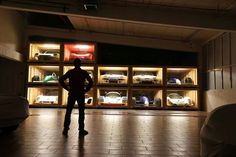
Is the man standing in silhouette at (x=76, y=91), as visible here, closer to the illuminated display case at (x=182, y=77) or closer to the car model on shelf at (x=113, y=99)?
the car model on shelf at (x=113, y=99)

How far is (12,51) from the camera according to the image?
1342cm

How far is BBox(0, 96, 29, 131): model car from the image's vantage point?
5.39 meters

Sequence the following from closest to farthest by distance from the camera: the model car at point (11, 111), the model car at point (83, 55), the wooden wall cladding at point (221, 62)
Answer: the model car at point (11, 111) < the wooden wall cladding at point (221, 62) < the model car at point (83, 55)

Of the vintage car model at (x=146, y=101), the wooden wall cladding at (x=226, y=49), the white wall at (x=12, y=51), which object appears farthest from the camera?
the vintage car model at (x=146, y=101)

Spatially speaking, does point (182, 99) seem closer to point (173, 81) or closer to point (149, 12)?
point (173, 81)

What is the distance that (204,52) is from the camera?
15445 millimetres

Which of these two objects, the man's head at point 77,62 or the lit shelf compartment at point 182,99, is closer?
the man's head at point 77,62

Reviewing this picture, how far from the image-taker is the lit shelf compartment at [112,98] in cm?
1498

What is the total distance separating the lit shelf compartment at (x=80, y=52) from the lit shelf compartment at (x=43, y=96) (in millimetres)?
1737

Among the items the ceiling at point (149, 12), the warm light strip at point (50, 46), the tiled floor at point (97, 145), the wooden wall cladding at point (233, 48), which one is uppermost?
the ceiling at point (149, 12)

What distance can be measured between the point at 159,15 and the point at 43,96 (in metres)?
7.34

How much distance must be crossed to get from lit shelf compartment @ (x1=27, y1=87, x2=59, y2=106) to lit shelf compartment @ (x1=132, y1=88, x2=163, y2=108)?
3.80 m

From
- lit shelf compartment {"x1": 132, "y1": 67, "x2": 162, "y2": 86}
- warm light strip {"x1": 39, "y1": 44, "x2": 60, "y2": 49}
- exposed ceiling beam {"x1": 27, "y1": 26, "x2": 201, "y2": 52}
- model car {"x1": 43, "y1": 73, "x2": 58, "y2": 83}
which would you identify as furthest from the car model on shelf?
warm light strip {"x1": 39, "y1": 44, "x2": 60, "y2": 49}

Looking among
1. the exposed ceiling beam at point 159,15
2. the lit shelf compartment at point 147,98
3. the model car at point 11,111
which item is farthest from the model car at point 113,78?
the model car at point 11,111
